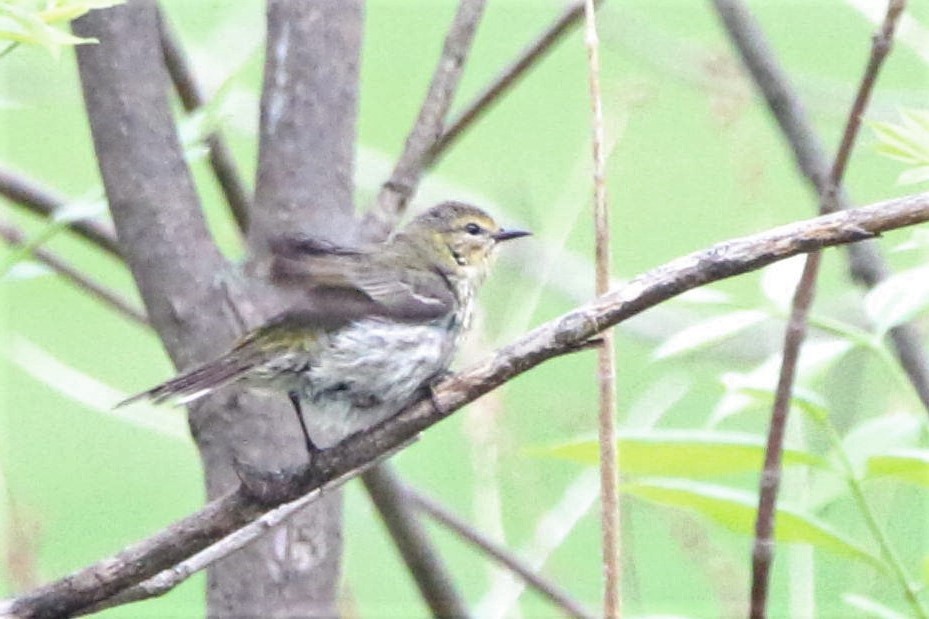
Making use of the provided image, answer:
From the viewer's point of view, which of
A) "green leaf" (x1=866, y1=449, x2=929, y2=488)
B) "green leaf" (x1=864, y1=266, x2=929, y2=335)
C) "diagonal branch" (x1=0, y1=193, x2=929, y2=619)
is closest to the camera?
"diagonal branch" (x1=0, y1=193, x2=929, y2=619)

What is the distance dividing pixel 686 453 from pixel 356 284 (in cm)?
69

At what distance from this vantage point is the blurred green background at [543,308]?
134 inches

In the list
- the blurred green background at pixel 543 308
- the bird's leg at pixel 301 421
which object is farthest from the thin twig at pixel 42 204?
the bird's leg at pixel 301 421

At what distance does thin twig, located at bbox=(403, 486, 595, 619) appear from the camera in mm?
3041

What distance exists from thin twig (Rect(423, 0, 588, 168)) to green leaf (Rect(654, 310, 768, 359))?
2.65 ft

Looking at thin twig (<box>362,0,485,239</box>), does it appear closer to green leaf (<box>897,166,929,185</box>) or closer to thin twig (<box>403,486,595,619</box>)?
thin twig (<box>403,486,595,619</box>)

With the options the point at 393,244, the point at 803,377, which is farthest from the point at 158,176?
the point at 803,377

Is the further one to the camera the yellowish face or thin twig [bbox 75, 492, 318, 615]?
the yellowish face

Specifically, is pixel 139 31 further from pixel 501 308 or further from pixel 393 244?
pixel 501 308

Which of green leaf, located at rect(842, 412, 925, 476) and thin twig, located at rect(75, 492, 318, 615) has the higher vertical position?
green leaf, located at rect(842, 412, 925, 476)

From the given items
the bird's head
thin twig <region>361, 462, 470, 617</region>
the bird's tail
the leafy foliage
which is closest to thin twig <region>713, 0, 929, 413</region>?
the bird's head

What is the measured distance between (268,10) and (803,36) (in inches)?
303

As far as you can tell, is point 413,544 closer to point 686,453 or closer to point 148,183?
point 148,183

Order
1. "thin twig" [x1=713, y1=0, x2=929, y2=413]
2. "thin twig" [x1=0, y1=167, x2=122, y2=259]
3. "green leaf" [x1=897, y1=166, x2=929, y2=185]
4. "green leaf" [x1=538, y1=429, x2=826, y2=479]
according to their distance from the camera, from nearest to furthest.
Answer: "green leaf" [x1=897, y1=166, x2=929, y2=185], "green leaf" [x1=538, y1=429, x2=826, y2=479], "thin twig" [x1=713, y1=0, x2=929, y2=413], "thin twig" [x1=0, y1=167, x2=122, y2=259]
